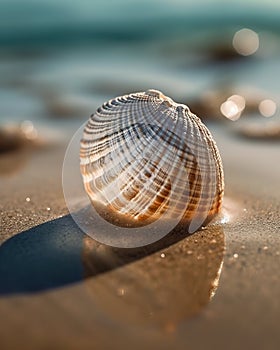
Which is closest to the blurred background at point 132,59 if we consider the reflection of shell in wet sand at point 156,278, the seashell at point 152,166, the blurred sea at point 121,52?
the blurred sea at point 121,52

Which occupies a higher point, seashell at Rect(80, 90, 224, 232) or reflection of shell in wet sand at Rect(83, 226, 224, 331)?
seashell at Rect(80, 90, 224, 232)

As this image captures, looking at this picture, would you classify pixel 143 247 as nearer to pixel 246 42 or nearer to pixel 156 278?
pixel 156 278

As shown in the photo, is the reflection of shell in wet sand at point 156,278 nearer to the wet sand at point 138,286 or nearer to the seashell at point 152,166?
the wet sand at point 138,286

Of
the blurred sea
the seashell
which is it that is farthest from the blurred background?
the seashell

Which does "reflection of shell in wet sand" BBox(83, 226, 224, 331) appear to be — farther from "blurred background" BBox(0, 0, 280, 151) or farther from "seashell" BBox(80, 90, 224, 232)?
"blurred background" BBox(0, 0, 280, 151)

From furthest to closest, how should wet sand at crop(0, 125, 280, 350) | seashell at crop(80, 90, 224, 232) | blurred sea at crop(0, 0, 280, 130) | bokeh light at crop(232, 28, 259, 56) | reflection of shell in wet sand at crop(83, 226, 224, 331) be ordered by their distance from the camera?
1. bokeh light at crop(232, 28, 259, 56)
2. blurred sea at crop(0, 0, 280, 130)
3. seashell at crop(80, 90, 224, 232)
4. reflection of shell in wet sand at crop(83, 226, 224, 331)
5. wet sand at crop(0, 125, 280, 350)

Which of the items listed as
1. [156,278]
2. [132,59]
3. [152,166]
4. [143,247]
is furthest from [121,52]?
[156,278]
